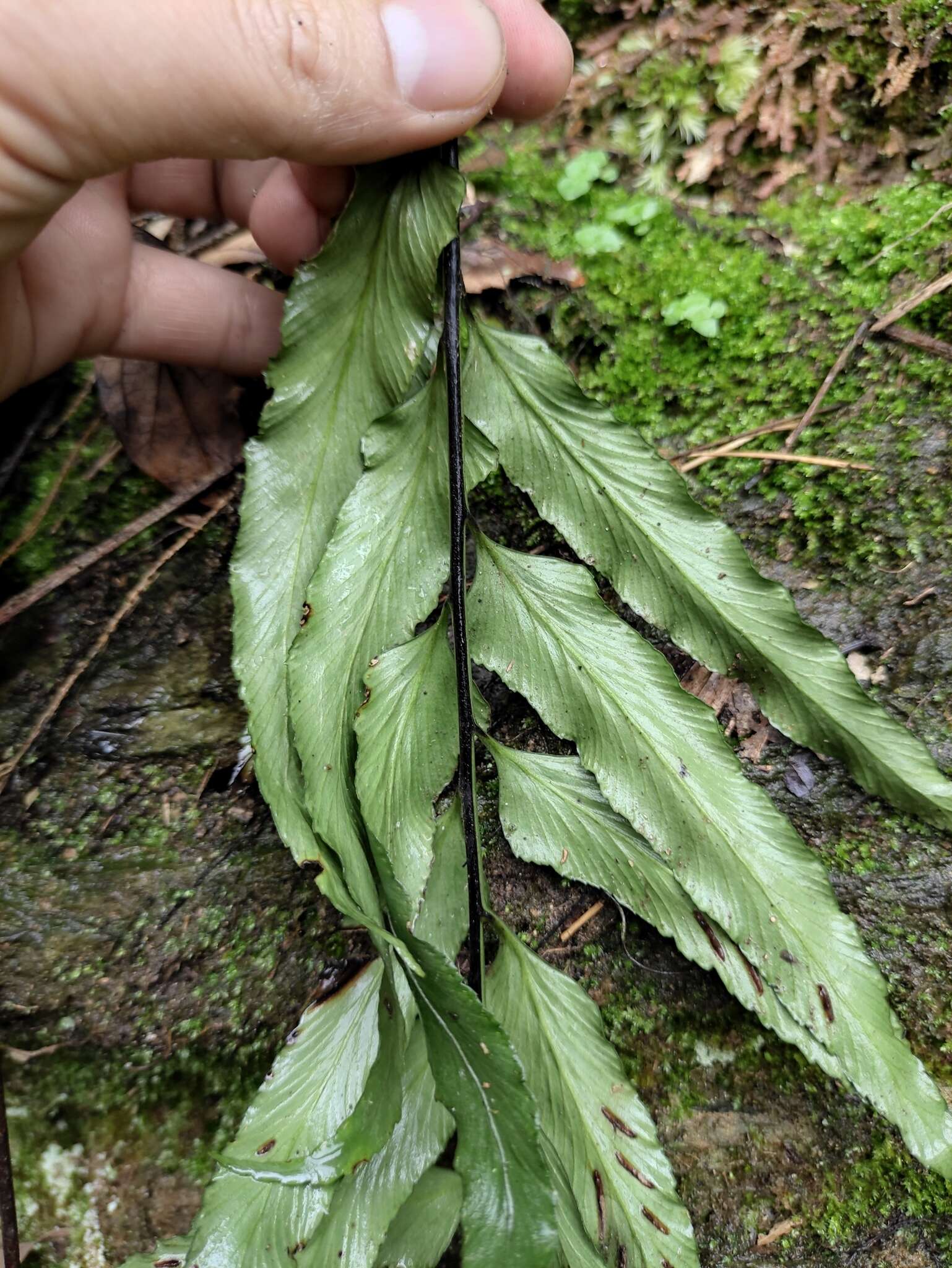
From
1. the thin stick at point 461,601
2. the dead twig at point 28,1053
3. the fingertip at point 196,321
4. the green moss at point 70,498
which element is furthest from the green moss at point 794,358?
the dead twig at point 28,1053

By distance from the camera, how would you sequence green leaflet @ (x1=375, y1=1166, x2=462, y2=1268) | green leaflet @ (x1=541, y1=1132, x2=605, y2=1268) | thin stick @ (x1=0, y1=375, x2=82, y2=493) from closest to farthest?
green leaflet @ (x1=541, y1=1132, x2=605, y2=1268) < green leaflet @ (x1=375, y1=1166, x2=462, y2=1268) < thin stick @ (x1=0, y1=375, x2=82, y2=493)

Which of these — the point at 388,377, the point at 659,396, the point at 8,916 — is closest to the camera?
the point at 388,377

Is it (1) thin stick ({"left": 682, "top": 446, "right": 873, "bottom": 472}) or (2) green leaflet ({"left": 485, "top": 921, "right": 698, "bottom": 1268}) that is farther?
(1) thin stick ({"left": 682, "top": 446, "right": 873, "bottom": 472})

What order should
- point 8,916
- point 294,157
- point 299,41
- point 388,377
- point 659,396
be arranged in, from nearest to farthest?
point 299,41 → point 294,157 → point 388,377 → point 8,916 → point 659,396

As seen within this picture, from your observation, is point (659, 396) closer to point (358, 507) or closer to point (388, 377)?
point (388, 377)

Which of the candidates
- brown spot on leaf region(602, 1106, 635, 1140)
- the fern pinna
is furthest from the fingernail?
brown spot on leaf region(602, 1106, 635, 1140)

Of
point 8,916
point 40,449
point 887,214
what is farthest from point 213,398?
point 887,214

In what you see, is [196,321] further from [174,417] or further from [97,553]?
[97,553]

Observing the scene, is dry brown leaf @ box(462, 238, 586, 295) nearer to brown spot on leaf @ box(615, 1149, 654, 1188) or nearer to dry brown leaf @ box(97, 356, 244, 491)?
dry brown leaf @ box(97, 356, 244, 491)
